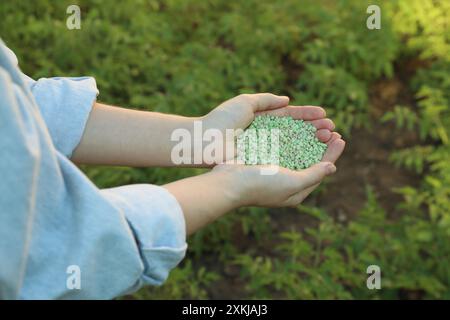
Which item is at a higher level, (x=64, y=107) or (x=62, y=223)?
(x=64, y=107)

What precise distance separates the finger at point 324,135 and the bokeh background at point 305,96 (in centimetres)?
66

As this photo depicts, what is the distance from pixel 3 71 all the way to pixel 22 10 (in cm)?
235

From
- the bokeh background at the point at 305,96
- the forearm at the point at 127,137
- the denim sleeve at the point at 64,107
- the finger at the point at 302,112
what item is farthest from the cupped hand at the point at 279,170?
the bokeh background at the point at 305,96

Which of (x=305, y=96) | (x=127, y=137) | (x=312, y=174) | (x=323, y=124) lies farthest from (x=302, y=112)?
(x=305, y=96)

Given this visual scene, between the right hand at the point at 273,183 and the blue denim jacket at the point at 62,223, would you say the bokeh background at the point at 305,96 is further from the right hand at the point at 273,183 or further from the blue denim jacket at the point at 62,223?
the blue denim jacket at the point at 62,223

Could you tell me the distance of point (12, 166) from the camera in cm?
94

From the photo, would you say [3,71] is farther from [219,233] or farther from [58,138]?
[219,233]

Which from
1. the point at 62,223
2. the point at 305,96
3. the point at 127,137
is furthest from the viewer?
the point at 305,96

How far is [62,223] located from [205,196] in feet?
1.02

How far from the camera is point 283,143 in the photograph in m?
1.68

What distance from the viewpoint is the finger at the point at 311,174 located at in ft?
4.90

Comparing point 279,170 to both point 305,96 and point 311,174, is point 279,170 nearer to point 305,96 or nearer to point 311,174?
point 311,174

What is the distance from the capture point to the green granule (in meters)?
1.58

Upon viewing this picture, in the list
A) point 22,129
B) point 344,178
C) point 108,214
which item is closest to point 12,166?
point 22,129
